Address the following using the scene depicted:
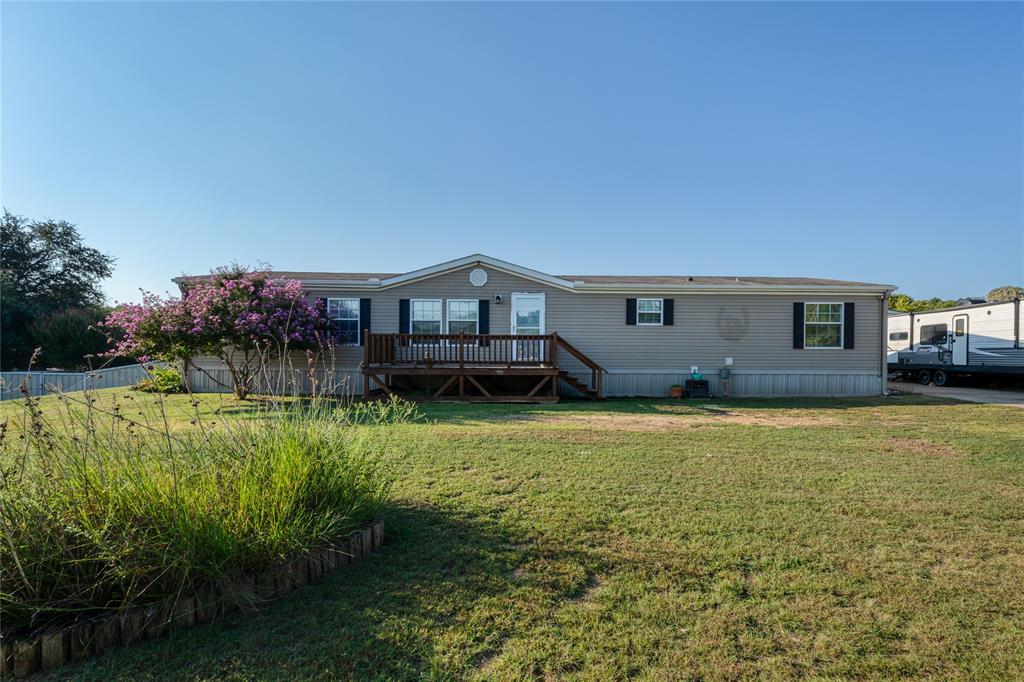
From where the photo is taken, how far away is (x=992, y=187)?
17.0 m

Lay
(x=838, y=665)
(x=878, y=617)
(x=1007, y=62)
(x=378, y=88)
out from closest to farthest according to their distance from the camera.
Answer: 1. (x=838, y=665)
2. (x=878, y=617)
3. (x=1007, y=62)
4. (x=378, y=88)

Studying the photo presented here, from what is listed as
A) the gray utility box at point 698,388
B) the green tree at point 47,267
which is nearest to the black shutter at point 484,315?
the gray utility box at point 698,388

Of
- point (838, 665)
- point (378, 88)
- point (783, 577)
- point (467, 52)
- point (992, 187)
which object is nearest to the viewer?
point (838, 665)

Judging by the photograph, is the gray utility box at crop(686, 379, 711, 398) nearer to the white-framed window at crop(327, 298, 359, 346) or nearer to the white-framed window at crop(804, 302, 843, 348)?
the white-framed window at crop(804, 302, 843, 348)

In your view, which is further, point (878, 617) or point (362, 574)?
point (362, 574)

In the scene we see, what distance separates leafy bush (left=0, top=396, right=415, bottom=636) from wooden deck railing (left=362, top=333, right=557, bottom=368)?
8664mm

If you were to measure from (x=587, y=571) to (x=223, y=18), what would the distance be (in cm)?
1100

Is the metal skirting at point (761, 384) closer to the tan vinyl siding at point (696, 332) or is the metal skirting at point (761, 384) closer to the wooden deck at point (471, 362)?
the tan vinyl siding at point (696, 332)

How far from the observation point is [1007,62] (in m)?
9.98

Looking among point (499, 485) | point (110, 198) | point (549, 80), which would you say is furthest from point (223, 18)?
point (499, 485)

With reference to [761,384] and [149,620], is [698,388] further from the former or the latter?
[149,620]

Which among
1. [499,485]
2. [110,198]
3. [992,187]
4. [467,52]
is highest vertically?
[467,52]

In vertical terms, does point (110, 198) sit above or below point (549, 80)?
below

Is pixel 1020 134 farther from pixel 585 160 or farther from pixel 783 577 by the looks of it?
pixel 783 577
